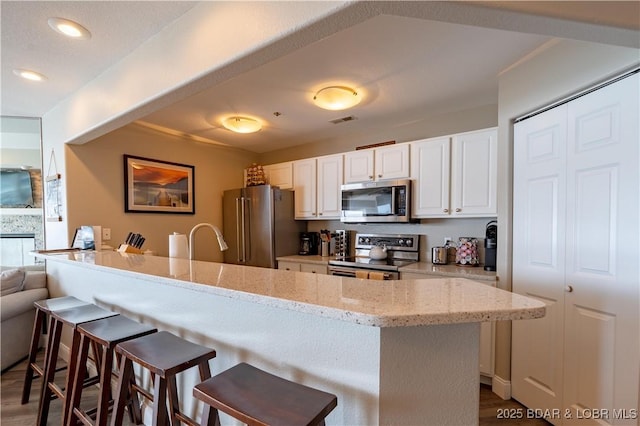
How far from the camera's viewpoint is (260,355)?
3.98ft

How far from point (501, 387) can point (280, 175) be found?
318 centimetres

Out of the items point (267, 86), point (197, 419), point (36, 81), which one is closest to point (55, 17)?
point (36, 81)

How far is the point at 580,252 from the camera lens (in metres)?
1.66

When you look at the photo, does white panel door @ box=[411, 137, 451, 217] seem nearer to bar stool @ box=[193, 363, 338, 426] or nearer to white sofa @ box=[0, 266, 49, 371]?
bar stool @ box=[193, 363, 338, 426]

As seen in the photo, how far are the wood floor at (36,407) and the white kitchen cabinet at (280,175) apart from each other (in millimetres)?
2737

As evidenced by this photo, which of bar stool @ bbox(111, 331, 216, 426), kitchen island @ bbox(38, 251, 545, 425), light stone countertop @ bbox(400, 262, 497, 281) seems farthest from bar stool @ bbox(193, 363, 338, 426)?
light stone countertop @ bbox(400, 262, 497, 281)

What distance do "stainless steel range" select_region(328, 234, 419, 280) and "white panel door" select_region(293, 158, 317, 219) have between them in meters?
0.70

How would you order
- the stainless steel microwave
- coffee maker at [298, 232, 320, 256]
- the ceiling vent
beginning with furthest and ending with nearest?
coffee maker at [298, 232, 320, 256] → the ceiling vent → the stainless steel microwave

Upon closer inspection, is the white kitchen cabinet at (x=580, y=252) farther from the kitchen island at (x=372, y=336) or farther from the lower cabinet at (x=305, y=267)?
the lower cabinet at (x=305, y=267)

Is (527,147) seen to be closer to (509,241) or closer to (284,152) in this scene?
(509,241)

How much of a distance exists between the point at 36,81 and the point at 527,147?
12.0 ft

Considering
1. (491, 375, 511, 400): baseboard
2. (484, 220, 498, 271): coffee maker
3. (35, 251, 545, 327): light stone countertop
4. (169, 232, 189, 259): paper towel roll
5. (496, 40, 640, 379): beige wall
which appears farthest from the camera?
(484, 220, 498, 271): coffee maker

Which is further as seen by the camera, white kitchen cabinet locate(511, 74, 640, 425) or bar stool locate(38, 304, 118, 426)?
bar stool locate(38, 304, 118, 426)

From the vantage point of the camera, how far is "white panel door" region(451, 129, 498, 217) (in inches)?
97.2
